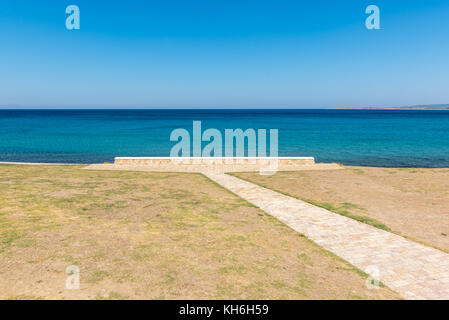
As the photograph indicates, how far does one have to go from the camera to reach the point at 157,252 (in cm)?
701

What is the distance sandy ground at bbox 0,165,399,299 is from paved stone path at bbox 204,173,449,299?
1.51ft

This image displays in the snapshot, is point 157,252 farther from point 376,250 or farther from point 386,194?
point 386,194

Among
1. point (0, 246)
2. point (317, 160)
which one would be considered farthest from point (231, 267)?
point (317, 160)

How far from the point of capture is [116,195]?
476 inches

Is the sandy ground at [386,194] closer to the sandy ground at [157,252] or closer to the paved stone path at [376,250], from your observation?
the paved stone path at [376,250]

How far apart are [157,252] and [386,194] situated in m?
11.3

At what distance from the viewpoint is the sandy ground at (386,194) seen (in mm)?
9289

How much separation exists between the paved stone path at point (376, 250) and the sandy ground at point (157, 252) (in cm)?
46

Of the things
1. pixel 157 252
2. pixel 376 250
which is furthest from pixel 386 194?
pixel 157 252

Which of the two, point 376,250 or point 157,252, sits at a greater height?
point 157,252

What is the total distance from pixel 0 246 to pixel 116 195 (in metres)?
5.22

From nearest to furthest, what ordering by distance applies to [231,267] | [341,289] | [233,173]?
1. [341,289]
2. [231,267]
3. [233,173]

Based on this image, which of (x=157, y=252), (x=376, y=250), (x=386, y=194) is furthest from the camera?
(x=386, y=194)
